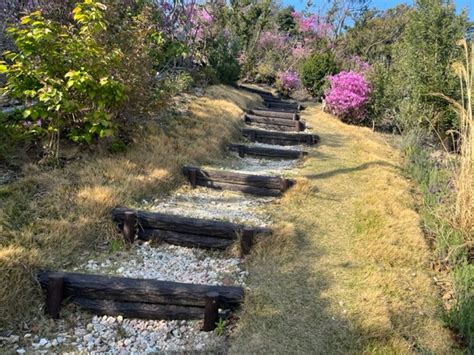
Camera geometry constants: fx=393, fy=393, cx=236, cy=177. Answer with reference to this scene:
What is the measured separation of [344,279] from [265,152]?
3766mm

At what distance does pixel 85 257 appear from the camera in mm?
3117

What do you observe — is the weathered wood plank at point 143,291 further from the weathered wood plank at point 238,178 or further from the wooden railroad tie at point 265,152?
the wooden railroad tie at point 265,152

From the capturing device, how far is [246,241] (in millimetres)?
3311

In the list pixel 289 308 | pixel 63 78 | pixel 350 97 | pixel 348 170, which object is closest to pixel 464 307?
pixel 289 308

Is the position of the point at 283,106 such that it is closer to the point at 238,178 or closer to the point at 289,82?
the point at 289,82

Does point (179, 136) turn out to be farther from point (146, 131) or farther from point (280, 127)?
point (280, 127)

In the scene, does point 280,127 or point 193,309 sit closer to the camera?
point 193,309

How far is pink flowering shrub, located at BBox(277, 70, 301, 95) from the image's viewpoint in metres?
14.5

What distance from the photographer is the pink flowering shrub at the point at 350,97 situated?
9227 millimetres

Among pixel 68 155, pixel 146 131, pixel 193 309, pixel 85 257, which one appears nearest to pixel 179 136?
pixel 146 131

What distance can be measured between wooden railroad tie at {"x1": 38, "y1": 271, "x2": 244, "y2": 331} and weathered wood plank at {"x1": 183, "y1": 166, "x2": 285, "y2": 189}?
7.16 feet

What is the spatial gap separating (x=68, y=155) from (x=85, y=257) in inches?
63.4

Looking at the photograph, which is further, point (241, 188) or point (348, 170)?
point (348, 170)

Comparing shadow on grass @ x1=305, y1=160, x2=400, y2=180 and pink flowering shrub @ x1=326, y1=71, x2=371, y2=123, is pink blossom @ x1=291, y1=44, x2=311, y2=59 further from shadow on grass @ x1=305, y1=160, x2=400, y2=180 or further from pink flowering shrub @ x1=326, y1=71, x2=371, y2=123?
shadow on grass @ x1=305, y1=160, x2=400, y2=180
